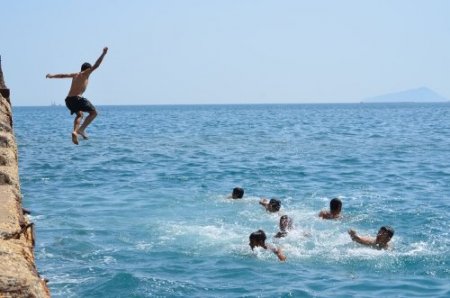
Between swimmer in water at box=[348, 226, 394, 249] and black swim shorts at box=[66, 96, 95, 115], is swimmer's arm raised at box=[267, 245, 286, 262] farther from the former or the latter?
black swim shorts at box=[66, 96, 95, 115]

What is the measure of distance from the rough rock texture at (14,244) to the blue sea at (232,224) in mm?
2662

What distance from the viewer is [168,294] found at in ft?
32.2

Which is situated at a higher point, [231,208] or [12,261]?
[12,261]

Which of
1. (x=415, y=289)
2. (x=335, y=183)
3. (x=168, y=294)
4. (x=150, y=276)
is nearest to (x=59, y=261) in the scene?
(x=150, y=276)

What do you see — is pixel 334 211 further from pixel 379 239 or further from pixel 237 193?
pixel 237 193

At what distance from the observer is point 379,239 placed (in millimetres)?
12078

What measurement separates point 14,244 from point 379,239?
8.09 m

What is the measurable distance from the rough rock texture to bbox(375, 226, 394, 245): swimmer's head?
21.4 feet

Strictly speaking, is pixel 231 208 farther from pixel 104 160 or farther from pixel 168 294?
pixel 104 160

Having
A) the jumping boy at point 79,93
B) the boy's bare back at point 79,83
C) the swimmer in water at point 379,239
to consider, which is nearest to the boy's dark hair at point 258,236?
the swimmer in water at point 379,239

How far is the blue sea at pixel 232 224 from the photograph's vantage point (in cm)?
1034

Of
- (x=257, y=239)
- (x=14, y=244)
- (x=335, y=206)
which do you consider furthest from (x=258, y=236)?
(x=14, y=244)

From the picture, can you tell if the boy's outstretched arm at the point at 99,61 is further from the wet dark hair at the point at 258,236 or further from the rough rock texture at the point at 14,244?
the wet dark hair at the point at 258,236

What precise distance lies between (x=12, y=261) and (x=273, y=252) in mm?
7384
